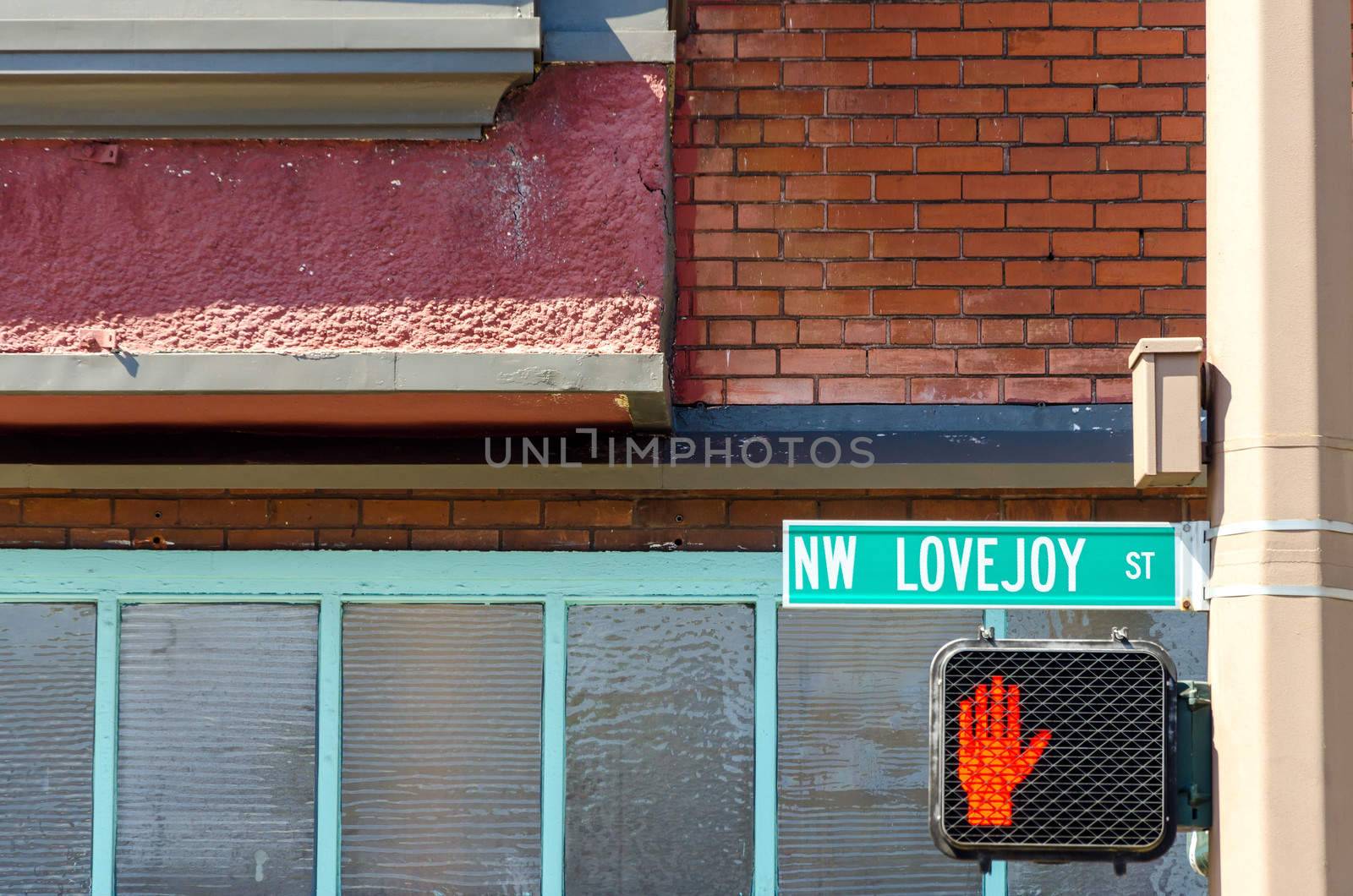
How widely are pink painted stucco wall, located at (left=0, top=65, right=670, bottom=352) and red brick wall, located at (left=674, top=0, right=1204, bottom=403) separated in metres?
0.64

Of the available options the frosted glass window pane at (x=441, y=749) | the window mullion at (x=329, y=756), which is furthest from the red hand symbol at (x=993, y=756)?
the window mullion at (x=329, y=756)

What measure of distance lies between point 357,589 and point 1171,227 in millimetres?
3339

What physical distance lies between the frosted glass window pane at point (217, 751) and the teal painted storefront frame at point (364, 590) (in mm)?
51

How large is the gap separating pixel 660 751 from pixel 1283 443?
283 centimetres

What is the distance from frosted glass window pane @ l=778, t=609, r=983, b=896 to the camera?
4328 millimetres

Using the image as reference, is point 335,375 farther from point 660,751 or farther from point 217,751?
point 660,751

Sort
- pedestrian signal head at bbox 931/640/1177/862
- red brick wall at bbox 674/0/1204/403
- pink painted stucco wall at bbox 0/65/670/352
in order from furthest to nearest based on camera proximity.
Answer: red brick wall at bbox 674/0/1204/403, pink painted stucco wall at bbox 0/65/670/352, pedestrian signal head at bbox 931/640/1177/862

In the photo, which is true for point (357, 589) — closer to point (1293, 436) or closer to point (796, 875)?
point (796, 875)

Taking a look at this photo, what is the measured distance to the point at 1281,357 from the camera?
2.04 metres

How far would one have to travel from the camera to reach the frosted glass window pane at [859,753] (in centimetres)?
433

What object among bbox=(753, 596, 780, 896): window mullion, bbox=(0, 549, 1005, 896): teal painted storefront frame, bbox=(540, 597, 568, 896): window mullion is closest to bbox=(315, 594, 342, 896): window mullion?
bbox=(0, 549, 1005, 896): teal painted storefront frame

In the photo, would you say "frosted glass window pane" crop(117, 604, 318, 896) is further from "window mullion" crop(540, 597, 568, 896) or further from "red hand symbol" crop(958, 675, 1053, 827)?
"red hand symbol" crop(958, 675, 1053, 827)

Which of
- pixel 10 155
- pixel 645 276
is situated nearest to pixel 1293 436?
pixel 645 276

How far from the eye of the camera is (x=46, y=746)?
174 inches
